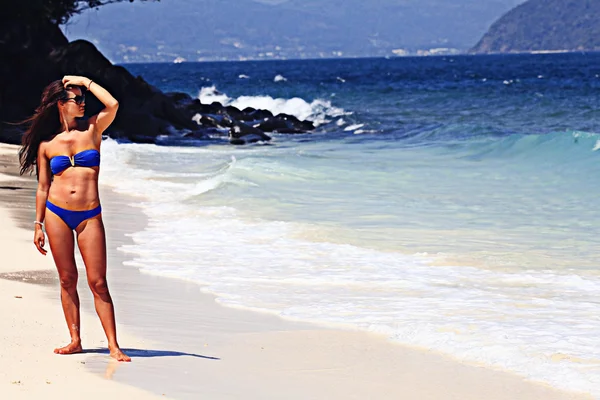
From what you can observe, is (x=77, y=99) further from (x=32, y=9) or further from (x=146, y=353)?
(x=32, y=9)

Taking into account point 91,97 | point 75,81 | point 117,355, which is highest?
point 75,81

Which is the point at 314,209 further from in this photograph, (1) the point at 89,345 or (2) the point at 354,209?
(1) the point at 89,345

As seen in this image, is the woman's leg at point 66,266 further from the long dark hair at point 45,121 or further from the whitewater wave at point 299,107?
the whitewater wave at point 299,107

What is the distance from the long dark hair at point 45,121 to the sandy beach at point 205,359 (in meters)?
1.16

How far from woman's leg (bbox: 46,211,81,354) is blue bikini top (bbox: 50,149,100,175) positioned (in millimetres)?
259

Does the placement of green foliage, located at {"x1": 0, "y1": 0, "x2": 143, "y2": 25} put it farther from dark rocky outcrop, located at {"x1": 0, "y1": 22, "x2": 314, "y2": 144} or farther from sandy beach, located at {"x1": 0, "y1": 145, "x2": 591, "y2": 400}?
sandy beach, located at {"x1": 0, "y1": 145, "x2": 591, "y2": 400}

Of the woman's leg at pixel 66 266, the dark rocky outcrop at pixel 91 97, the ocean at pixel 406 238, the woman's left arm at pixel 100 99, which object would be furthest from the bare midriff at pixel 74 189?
the dark rocky outcrop at pixel 91 97

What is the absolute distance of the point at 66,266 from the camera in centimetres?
582

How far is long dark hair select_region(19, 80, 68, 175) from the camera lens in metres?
5.75

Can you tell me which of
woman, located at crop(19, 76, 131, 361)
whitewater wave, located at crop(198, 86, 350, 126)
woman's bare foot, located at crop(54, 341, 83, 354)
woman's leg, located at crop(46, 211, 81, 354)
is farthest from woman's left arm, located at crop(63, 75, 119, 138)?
whitewater wave, located at crop(198, 86, 350, 126)

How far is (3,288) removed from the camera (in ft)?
25.0

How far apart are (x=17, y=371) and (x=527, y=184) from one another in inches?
546

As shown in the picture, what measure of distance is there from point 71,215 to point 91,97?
2762cm

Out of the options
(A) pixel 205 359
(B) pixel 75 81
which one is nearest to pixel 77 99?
(B) pixel 75 81
